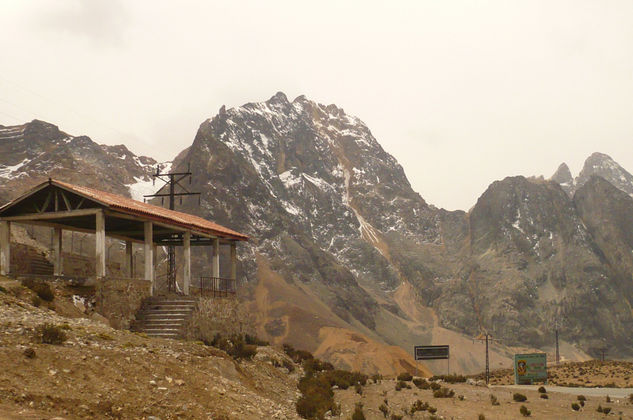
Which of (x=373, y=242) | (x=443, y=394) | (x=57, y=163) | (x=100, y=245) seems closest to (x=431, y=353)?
(x=443, y=394)

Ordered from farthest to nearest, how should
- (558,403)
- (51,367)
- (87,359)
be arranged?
1. (558,403)
2. (87,359)
3. (51,367)

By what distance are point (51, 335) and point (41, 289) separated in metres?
6.00

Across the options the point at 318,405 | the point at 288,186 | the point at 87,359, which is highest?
the point at 288,186

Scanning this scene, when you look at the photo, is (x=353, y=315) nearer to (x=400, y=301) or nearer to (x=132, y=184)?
(x=400, y=301)

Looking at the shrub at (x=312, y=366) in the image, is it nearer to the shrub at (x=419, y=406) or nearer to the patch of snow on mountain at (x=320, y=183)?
the shrub at (x=419, y=406)

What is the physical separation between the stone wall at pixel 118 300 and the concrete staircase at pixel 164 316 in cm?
38

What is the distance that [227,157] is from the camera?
121 meters

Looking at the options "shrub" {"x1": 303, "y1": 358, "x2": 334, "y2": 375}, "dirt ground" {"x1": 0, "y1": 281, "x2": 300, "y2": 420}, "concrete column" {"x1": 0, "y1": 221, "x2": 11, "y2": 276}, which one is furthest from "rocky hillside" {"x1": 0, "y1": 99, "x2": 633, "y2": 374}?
"dirt ground" {"x1": 0, "y1": 281, "x2": 300, "y2": 420}

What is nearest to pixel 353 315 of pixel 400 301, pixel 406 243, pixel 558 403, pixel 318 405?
pixel 400 301

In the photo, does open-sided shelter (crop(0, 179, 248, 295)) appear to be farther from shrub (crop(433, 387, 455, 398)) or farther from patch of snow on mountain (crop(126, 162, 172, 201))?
patch of snow on mountain (crop(126, 162, 172, 201))

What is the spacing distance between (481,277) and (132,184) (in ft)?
309

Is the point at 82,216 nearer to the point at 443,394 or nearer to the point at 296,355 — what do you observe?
the point at 296,355

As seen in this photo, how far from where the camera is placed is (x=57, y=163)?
117 meters

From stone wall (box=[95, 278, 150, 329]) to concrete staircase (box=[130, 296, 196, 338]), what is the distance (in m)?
0.38
